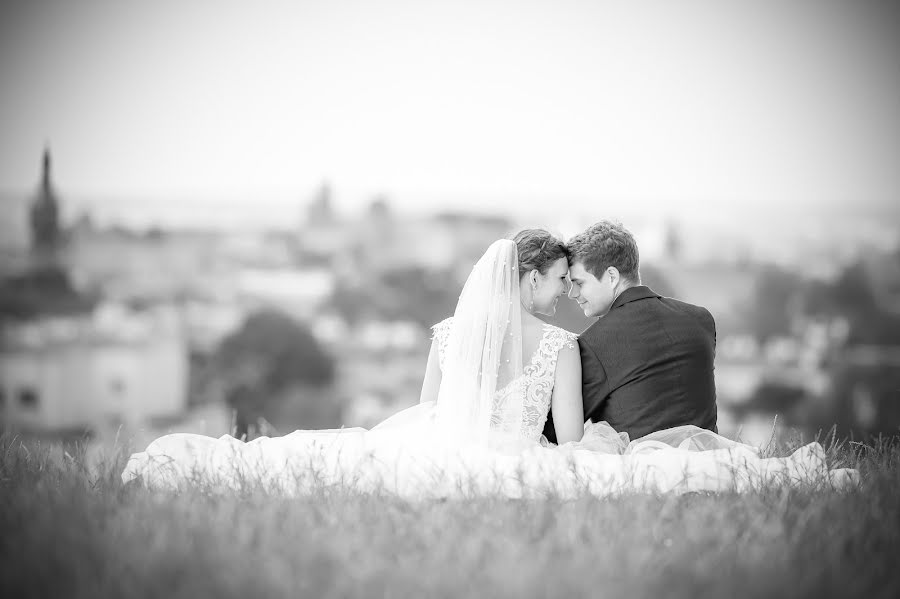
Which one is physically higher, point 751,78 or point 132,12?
point 132,12

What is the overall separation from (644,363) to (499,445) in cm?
95

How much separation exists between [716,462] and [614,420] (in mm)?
813

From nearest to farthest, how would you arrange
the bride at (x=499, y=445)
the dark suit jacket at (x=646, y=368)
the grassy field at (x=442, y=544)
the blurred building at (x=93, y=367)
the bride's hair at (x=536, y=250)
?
the grassy field at (x=442, y=544) → the bride at (x=499, y=445) → the dark suit jacket at (x=646, y=368) → the bride's hair at (x=536, y=250) → the blurred building at (x=93, y=367)

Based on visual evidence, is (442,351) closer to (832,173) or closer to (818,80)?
(832,173)

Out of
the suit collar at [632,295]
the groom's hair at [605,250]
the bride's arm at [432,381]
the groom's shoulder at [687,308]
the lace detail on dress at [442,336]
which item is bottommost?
the bride's arm at [432,381]

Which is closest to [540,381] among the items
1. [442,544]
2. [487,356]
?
[487,356]

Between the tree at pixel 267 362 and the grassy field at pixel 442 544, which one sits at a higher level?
the grassy field at pixel 442 544

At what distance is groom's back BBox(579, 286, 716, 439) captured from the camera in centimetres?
480

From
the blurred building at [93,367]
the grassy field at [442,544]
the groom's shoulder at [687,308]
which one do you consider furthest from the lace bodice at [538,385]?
the blurred building at [93,367]

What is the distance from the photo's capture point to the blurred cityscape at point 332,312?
200 feet

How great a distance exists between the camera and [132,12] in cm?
15188


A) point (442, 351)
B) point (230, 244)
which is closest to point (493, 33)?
point (230, 244)

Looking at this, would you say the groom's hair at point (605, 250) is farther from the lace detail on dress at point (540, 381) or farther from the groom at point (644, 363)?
the lace detail on dress at point (540, 381)

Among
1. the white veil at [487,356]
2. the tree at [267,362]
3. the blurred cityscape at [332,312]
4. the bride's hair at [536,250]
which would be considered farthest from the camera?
the blurred cityscape at [332,312]
